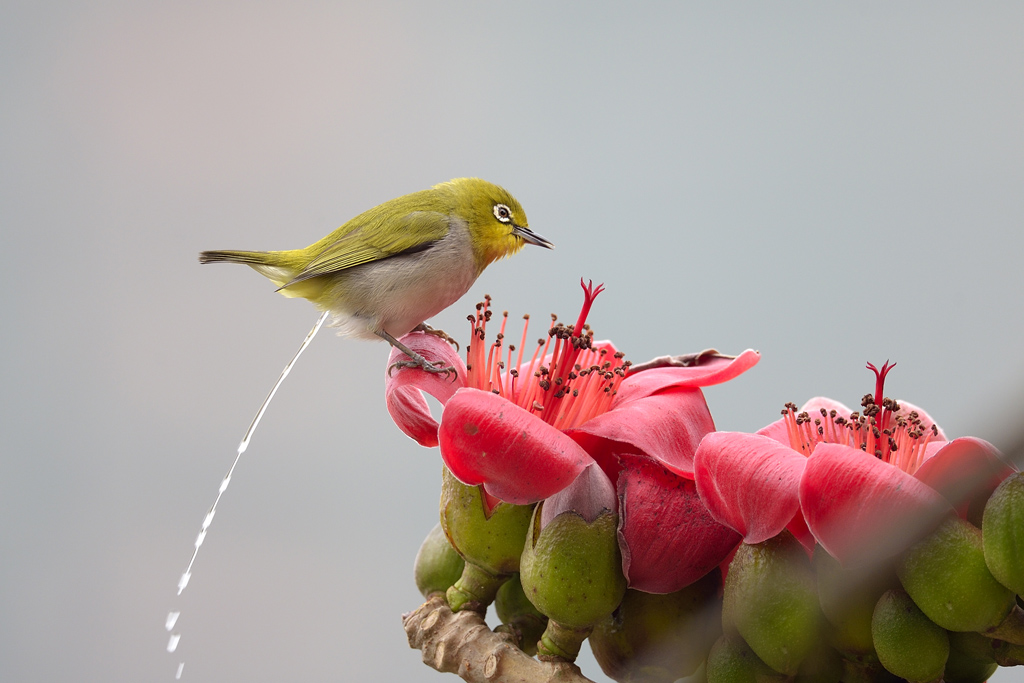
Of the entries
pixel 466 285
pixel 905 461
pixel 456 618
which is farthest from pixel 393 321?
pixel 905 461

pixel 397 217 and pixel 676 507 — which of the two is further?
pixel 397 217

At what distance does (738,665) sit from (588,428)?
13 centimetres

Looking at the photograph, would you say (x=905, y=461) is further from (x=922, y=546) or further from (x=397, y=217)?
(x=397, y=217)

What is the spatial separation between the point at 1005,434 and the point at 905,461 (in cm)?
12

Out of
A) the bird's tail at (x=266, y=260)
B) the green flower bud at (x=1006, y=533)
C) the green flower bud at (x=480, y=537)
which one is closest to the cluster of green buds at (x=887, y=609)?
the green flower bud at (x=1006, y=533)

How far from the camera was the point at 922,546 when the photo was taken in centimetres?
32

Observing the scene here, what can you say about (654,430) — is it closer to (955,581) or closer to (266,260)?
(955,581)

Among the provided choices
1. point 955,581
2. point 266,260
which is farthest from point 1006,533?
point 266,260

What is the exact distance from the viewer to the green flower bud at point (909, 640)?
12.8 inches

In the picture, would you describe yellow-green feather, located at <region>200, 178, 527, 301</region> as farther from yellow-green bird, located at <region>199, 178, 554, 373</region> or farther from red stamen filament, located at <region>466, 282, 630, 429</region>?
red stamen filament, located at <region>466, 282, 630, 429</region>

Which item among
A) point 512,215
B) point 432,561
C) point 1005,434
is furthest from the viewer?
point 512,215

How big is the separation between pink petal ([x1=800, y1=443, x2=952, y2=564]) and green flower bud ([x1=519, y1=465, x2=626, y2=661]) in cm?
10

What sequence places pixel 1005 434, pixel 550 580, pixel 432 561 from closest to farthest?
pixel 1005 434, pixel 550 580, pixel 432 561

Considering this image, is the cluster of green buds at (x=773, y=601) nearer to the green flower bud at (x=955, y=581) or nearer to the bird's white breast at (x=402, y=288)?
the green flower bud at (x=955, y=581)
